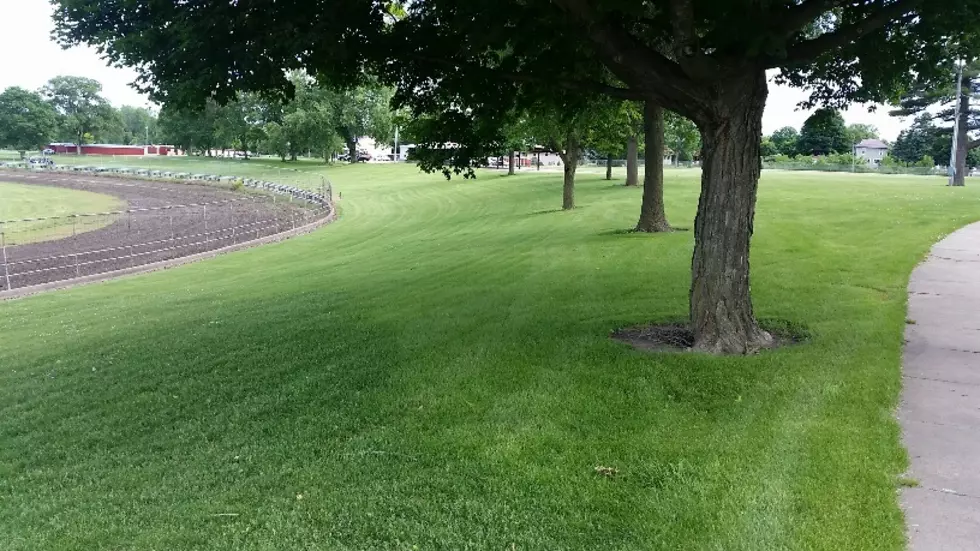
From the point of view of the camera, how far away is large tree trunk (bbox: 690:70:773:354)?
7.36 metres

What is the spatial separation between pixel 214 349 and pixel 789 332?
6.70m

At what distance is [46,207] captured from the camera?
134 ft

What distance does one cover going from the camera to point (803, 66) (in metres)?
9.28

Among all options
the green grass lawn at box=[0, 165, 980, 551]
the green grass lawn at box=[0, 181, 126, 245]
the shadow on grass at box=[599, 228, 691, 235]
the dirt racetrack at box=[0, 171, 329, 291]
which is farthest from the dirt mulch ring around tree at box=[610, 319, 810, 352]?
the green grass lawn at box=[0, 181, 126, 245]

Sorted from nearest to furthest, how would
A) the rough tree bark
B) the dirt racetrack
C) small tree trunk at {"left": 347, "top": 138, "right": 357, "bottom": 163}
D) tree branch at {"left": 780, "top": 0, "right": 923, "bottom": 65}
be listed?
tree branch at {"left": 780, "top": 0, "right": 923, "bottom": 65} < the dirt racetrack < the rough tree bark < small tree trunk at {"left": 347, "top": 138, "right": 357, "bottom": 163}

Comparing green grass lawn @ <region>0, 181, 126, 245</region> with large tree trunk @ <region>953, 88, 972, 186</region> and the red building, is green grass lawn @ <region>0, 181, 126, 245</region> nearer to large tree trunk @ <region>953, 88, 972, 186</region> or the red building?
large tree trunk @ <region>953, 88, 972, 186</region>

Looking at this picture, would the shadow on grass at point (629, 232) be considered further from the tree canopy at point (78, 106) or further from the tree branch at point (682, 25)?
the tree canopy at point (78, 106)

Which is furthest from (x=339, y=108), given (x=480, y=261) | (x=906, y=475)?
(x=906, y=475)

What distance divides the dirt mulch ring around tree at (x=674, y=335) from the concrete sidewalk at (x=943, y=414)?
112 cm

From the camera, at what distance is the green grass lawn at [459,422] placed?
411cm

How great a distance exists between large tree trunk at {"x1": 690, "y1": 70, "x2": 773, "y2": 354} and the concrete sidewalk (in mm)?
1612

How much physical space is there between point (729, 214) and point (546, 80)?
250 cm

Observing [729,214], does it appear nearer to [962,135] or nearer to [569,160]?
[569,160]

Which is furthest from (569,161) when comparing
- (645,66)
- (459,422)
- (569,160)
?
(459,422)
